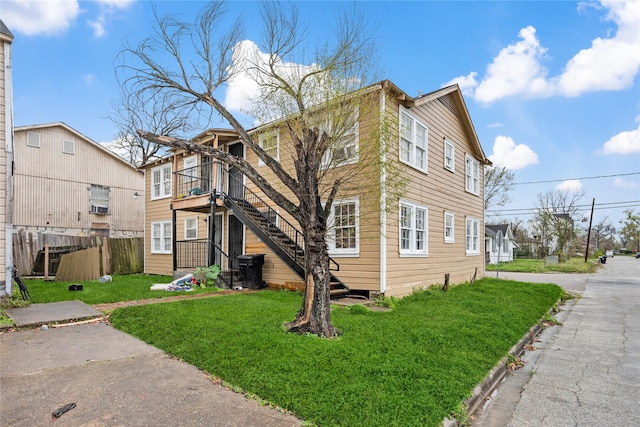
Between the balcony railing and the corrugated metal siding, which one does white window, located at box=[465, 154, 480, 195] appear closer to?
the balcony railing

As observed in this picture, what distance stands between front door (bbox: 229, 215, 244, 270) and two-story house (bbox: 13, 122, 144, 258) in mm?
11788

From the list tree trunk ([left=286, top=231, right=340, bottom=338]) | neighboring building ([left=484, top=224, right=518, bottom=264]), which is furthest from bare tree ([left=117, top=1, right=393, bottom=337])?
neighboring building ([left=484, top=224, right=518, bottom=264])

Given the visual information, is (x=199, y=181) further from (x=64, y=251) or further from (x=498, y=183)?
(x=498, y=183)

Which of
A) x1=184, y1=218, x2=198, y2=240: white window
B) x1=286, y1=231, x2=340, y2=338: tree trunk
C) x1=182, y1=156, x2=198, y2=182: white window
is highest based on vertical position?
x1=182, y1=156, x2=198, y2=182: white window

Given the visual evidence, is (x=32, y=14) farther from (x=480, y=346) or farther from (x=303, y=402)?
(x=480, y=346)

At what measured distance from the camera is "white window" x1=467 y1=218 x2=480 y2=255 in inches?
619

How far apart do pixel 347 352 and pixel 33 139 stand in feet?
70.7

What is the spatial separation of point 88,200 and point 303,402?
21.8 m

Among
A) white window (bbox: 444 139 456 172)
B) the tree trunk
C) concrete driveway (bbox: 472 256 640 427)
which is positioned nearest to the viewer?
concrete driveway (bbox: 472 256 640 427)

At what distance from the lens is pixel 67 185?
66.2ft

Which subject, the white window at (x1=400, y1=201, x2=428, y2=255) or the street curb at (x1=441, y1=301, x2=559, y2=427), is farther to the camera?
the white window at (x1=400, y1=201, x2=428, y2=255)

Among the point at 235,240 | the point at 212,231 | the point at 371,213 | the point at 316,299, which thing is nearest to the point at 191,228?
the point at 235,240

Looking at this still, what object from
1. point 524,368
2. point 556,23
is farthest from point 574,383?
point 556,23

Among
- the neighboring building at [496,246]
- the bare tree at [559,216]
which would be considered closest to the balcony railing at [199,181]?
the bare tree at [559,216]
